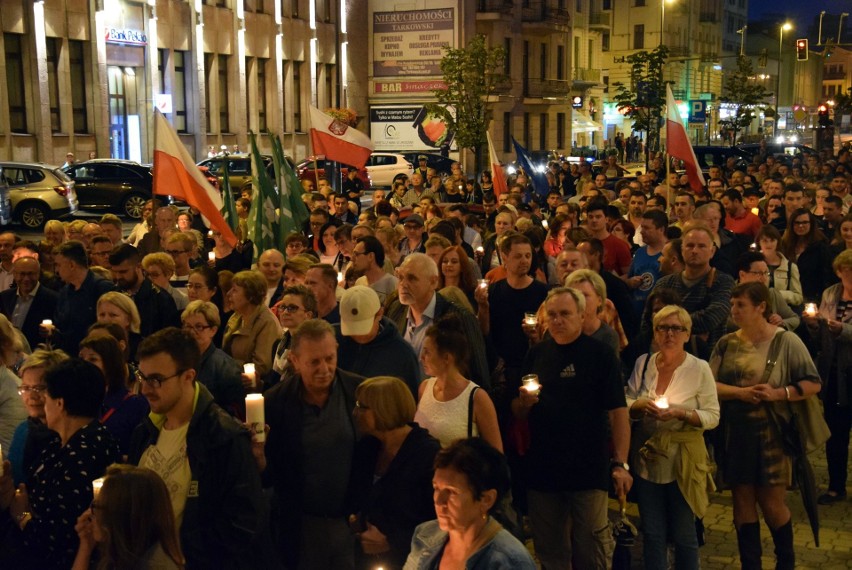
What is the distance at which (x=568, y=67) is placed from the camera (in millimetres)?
64125

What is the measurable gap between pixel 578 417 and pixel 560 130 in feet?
196

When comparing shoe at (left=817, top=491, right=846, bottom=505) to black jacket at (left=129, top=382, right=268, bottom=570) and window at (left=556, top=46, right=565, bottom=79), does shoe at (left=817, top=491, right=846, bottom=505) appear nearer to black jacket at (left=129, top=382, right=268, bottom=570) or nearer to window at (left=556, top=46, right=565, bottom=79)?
black jacket at (left=129, top=382, right=268, bottom=570)

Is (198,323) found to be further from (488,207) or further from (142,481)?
(488,207)

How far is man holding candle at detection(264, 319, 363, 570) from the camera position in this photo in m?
5.11

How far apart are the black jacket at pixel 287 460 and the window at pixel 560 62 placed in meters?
59.1

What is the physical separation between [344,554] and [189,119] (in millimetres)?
38257

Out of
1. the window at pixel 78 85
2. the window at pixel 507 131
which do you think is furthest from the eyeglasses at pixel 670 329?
the window at pixel 507 131

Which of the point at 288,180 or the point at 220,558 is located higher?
the point at 288,180

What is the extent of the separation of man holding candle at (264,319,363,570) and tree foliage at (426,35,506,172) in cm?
3307

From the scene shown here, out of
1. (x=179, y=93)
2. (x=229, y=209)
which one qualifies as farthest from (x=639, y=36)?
(x=229, y=209)

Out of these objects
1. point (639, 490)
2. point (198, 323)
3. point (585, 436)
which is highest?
point (198, 323)

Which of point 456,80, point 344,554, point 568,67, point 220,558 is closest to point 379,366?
point 344,554

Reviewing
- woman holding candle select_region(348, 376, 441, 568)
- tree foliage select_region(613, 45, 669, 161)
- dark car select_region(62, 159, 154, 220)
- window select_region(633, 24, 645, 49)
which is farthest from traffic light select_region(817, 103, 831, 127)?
window select_region(633, 24, 645, 49)

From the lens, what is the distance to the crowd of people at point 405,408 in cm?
463
